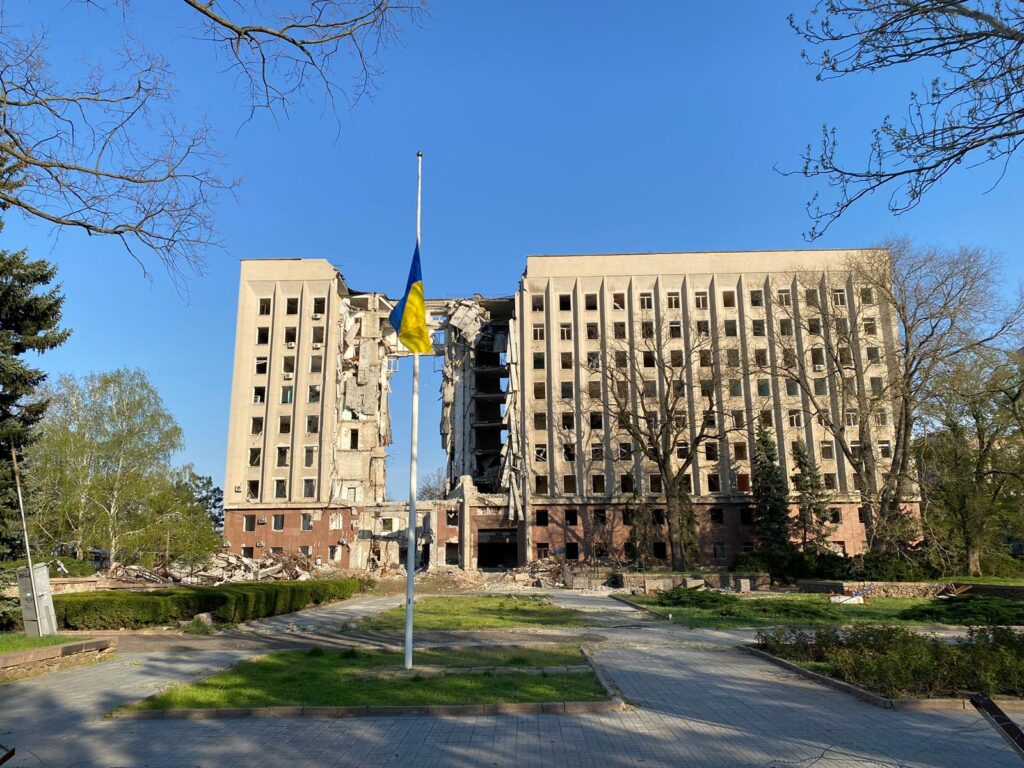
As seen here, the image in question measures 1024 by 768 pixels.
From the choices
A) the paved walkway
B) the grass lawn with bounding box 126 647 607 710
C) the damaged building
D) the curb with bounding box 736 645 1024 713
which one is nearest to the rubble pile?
the damaged building

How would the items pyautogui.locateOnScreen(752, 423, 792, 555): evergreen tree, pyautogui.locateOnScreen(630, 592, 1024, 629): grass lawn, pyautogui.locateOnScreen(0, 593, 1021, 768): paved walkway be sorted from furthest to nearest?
Answer: 1. pyautogui.locateOnScreen(752, 423, 792, 555): evergreen tree
2. pyautogui.locateOnScreen(630, 592, 1024, 629): grass lawn
3. pyautogui.locateOnScreen(0, 593, 1021, 768): paved walkway

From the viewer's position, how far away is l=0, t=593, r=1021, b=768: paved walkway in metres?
6.72

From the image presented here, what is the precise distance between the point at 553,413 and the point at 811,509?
21.2 meters

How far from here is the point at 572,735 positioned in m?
7.55

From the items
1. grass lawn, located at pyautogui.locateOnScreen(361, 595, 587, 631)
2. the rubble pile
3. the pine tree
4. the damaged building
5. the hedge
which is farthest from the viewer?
the damaged building

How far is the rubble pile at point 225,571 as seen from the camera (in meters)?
35.3

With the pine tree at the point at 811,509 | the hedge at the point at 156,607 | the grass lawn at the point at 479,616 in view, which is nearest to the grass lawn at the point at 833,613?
the grass lawn at the point at 479,616

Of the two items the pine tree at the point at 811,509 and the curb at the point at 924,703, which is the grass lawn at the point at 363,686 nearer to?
the curb at the point at 924,703

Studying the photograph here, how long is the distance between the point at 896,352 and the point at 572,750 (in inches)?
1345

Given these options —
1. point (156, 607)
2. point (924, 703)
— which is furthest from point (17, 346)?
point (924, 703)

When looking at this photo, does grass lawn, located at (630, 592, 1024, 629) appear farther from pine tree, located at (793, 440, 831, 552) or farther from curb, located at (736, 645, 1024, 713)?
pine tree, located at (793, 440, 831, 552)

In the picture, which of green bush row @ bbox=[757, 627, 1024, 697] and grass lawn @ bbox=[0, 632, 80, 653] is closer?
green bush row @ bbox=[757, 627, 1024, 697]

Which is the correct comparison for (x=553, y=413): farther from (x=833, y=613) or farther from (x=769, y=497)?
(x=833, y=613)

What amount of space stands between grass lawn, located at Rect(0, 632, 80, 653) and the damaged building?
4071 centimetres
